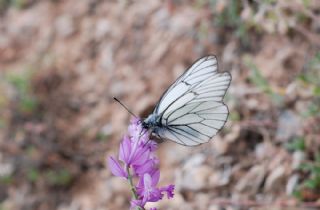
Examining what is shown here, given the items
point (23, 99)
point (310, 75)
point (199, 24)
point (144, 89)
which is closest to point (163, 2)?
point (199, 24)

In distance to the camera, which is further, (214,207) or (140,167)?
(214,207)

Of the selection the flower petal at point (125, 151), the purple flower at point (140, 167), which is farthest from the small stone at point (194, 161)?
the flower petal at point (125, 151)

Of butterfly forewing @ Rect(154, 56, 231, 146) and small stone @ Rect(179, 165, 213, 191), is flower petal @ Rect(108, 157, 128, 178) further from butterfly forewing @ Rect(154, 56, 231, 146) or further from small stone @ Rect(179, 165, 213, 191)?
small stone @ Rect(179, 165, 213, 191)

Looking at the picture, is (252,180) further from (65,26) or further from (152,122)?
(65,26)

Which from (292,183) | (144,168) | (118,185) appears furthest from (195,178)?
(144,168)

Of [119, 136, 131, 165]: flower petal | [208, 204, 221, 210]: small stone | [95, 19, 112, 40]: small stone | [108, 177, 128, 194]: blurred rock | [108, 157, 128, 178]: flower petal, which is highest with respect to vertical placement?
[95, 19, 112, 40]: small stone

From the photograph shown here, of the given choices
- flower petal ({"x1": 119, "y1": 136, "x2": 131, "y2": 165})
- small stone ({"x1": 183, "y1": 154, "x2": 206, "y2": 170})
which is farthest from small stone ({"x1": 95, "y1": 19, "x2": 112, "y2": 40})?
flower petal ({"x1": 119, "y1": 136, "x2": 131, "y2": 165})

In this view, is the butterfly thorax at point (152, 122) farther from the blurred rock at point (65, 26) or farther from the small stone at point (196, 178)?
the blurred rock at point (65, 26)
